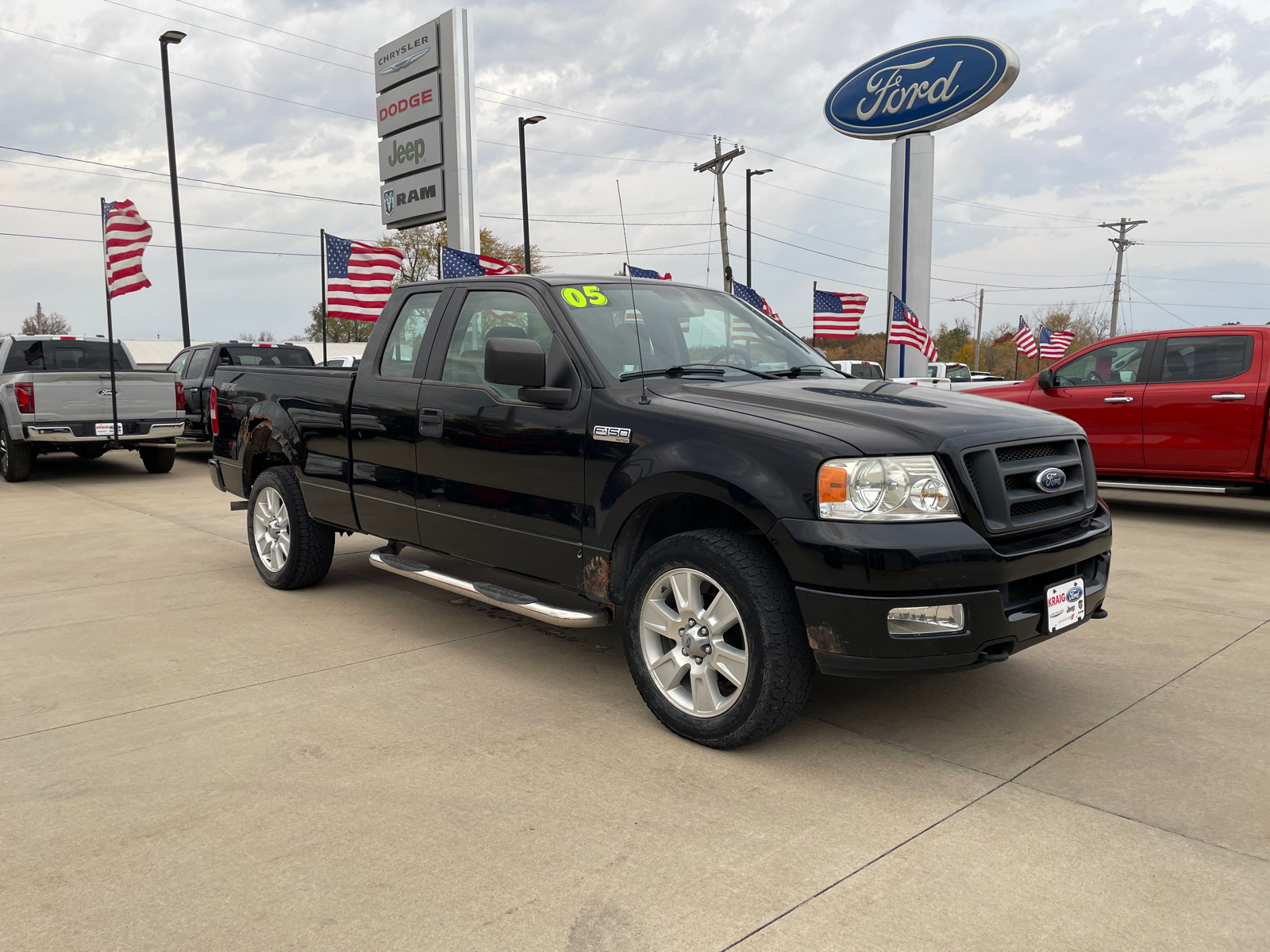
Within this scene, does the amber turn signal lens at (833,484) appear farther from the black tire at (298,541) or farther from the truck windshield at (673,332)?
the black tire at (298,541)

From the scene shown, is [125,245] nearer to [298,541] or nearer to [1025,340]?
[298,541]

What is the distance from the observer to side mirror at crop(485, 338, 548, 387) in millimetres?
4023

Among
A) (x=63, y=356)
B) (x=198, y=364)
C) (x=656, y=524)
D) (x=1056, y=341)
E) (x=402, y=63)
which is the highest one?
(x=402, y=63)

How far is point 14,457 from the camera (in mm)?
12289

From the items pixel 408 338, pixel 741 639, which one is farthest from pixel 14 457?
pixel 741 639

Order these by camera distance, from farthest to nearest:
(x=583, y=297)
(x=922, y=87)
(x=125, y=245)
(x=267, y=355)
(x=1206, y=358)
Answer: (x=922, y=87)
(x=267, y=355)
(x=125, y=245)
(x=1206, y=358)
(x=583, y=297)

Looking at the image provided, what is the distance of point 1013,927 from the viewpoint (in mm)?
2514

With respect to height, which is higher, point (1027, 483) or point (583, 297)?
point (583, 297)

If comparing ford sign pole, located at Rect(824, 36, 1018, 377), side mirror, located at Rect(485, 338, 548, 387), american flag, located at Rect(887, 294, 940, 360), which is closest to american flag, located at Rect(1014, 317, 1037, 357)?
ford sign pole, located at Rect(824, 36, 1018, 377)

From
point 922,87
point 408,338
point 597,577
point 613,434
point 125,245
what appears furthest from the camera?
point 922,87

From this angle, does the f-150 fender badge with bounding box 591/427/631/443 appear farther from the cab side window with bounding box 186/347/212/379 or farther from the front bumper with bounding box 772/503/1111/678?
the cab side window with bounding box 186/347/212/379

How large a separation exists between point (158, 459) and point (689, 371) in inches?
453

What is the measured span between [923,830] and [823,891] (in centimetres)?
52

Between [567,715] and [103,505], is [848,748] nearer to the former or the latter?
[567,715]
